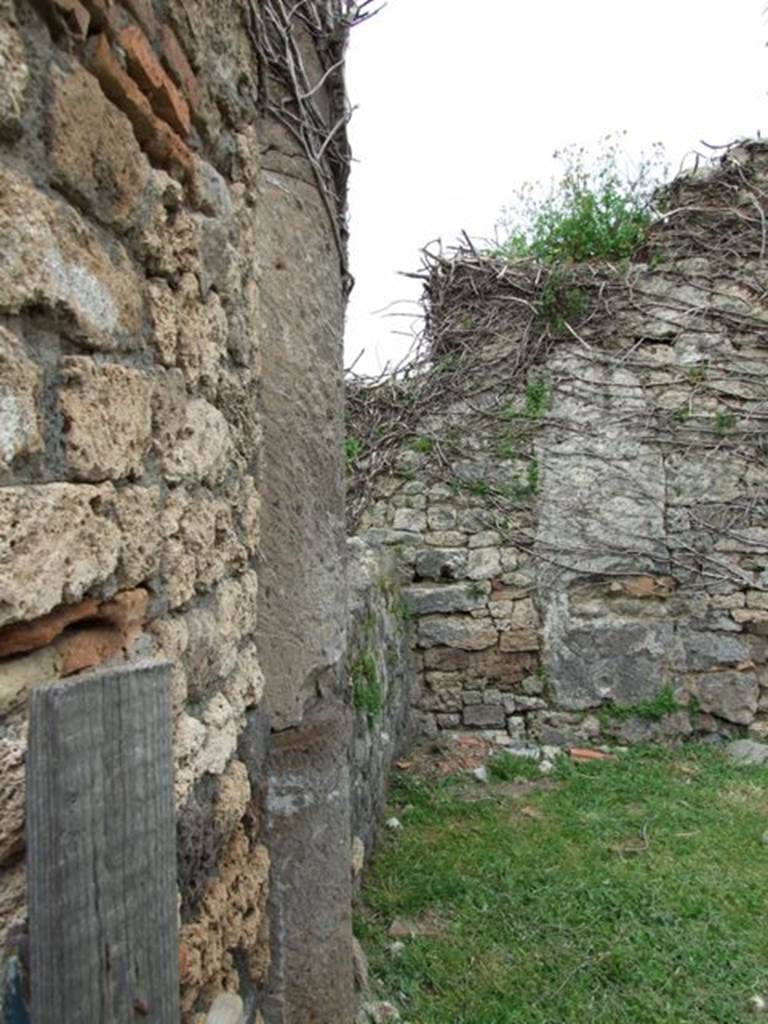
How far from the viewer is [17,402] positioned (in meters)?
0.85

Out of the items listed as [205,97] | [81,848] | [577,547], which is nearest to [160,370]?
[205,97]

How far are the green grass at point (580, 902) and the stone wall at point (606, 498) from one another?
0.81 meters

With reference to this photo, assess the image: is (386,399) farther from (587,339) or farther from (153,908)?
(153,908)

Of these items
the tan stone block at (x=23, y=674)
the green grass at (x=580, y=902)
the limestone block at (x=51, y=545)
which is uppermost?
the limestone block at (x=51, y=545)

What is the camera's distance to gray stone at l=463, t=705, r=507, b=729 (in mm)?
5441

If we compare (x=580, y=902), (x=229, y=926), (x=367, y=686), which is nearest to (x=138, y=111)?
(x=229, y=926)

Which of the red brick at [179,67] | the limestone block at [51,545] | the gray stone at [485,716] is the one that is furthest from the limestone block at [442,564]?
the limestone block at [51,545]

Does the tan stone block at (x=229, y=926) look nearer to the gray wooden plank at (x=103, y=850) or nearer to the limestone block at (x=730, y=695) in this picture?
the gray wooden plank at (x=103, y=850)

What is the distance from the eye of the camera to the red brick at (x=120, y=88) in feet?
3.43

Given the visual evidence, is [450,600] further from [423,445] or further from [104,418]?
[104,418]

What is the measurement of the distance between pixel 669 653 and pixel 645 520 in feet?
2.88

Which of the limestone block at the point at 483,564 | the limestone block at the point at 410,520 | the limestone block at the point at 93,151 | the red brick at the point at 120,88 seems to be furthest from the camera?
the limestone block at the point at 410,520

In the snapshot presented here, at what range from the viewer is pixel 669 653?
5.38 meters

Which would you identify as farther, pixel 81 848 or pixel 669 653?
pixel 669 653
